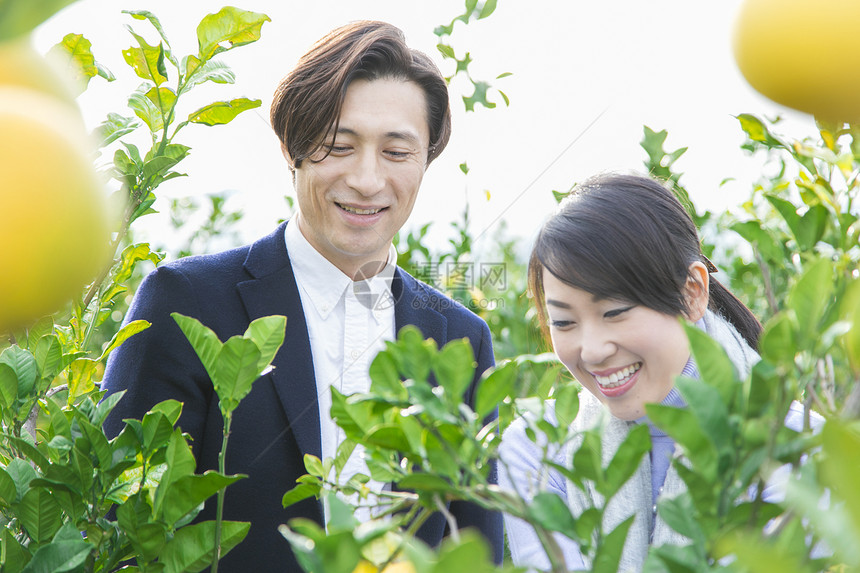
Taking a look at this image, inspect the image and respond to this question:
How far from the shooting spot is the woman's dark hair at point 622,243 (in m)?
1.15

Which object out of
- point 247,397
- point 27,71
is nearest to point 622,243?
point 247,397

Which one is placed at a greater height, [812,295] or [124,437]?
[812,295]

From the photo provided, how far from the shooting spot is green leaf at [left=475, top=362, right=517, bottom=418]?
0.44 meters

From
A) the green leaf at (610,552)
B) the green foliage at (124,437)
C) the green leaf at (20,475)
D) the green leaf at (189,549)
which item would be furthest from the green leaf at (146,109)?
the green leaf at (610,552)

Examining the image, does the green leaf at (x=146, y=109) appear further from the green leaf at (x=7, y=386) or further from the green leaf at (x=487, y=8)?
the green leaf at (x=487, y=8)

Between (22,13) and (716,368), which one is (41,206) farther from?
(716,368)

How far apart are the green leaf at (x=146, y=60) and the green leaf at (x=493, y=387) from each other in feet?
1.77

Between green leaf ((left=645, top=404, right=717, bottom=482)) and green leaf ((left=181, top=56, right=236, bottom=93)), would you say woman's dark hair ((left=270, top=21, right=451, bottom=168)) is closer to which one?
green leaf ((left=181, top=56, right=236, bottom=93))

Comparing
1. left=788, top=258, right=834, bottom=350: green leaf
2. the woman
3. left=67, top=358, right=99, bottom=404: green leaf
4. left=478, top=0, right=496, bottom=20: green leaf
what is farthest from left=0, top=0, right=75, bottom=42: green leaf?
left=478, top=0, right=496, bottom=20: green leaf

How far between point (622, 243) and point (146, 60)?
2.41 ft

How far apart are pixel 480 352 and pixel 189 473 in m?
0.95

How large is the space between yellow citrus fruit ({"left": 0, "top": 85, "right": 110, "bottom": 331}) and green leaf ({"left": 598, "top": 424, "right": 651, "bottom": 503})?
0.30 m

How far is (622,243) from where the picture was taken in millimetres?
1179

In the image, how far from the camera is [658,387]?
3.86 ft
